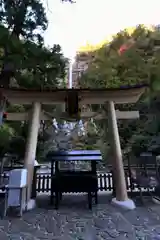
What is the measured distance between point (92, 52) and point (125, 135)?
700 cm

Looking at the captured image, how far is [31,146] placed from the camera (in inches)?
197

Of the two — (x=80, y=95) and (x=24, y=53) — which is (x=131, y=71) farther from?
(x=24, y=53)

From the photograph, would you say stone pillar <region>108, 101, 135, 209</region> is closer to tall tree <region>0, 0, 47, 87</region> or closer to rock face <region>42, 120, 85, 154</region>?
tall tree <region>0, 0, 47, 87</region>

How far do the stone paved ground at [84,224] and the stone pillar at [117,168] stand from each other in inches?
9.4

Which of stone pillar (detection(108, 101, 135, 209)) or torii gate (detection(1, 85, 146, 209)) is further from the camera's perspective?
torii gate (detection(1, 85, 146, 209))

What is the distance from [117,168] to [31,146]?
2213mm

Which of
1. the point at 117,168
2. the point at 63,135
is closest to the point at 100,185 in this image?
the point at 117,168

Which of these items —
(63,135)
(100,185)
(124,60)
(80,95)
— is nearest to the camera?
(80,95)

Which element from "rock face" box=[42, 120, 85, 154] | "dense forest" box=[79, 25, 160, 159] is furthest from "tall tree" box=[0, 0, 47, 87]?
"dense forest" box=[79, 25, 160, 159]

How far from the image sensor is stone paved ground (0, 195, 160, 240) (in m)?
3.12

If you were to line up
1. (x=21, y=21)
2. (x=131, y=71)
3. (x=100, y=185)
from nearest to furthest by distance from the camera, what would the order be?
(x=100, y=185) → (x=21, y=21) → (x=131, y=71)

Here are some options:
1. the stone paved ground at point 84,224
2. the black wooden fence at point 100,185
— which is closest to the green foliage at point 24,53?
the black wooden fence at point 100,185

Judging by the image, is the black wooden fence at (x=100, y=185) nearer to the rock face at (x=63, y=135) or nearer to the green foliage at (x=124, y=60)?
the rock face at (x=63, y=135)

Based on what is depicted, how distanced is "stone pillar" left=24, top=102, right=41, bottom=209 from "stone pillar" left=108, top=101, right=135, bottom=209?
1965 millimetres
